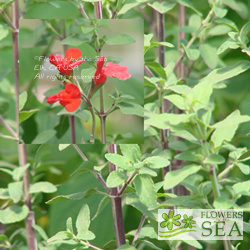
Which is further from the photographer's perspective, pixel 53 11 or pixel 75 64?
pixel 53 11

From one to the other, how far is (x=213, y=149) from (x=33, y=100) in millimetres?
371

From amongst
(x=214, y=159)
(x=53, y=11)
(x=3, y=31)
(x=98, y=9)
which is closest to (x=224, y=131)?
(x=214, y=159)

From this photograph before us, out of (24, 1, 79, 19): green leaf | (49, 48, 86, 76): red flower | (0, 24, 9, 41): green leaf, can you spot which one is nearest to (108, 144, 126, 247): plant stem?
(49, 48, 86, 76): red flower

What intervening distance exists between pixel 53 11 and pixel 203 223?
0.58 m

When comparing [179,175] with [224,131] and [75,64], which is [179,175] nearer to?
[224,131]

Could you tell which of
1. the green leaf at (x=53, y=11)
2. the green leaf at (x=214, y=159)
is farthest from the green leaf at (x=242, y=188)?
the green leaf at (x=53, y=11)

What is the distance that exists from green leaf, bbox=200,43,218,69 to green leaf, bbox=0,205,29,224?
0.35 m

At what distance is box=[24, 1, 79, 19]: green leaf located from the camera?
97 cm

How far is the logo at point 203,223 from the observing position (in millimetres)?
593

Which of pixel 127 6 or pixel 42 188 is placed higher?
pixel 127 6

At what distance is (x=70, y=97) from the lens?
2.04ft

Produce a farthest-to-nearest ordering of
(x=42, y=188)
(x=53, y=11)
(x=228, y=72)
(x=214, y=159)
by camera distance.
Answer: (x=53, y=11), (x=42, y=188), (x=228, y=72), (x=214, y=159)

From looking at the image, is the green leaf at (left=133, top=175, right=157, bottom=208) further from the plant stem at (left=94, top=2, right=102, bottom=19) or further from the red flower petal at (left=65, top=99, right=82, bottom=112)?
the plant stem at (left=94, top=2, right=102, bottom=19)

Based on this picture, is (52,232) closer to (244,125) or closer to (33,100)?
(33,100)
